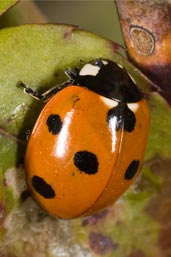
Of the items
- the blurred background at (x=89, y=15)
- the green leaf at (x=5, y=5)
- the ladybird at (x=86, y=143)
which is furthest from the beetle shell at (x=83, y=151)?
the blurred background at (x=89, y=15)

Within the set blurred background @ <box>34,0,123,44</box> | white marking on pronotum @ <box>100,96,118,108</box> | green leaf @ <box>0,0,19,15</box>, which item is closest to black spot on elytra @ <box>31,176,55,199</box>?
white marking on pronotum @ <box>100,96,118,108</box>

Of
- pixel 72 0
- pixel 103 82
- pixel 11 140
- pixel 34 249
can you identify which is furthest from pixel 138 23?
pixel 72 0

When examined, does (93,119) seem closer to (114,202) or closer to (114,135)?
(114,135)

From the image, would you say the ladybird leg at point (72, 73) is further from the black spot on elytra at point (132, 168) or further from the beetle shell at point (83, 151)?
the black spot on elytra at point (132, 168)

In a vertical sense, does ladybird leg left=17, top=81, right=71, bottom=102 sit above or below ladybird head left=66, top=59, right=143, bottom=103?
above

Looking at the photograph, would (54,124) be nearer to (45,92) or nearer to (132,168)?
(45,92)

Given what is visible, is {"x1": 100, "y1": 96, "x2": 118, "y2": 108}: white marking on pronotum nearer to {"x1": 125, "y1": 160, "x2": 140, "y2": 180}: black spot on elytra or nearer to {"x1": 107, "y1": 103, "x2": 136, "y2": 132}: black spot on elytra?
{"x1": 107, "y1": 103, "x2": 136, "y2": 132}: black spot on elytra
